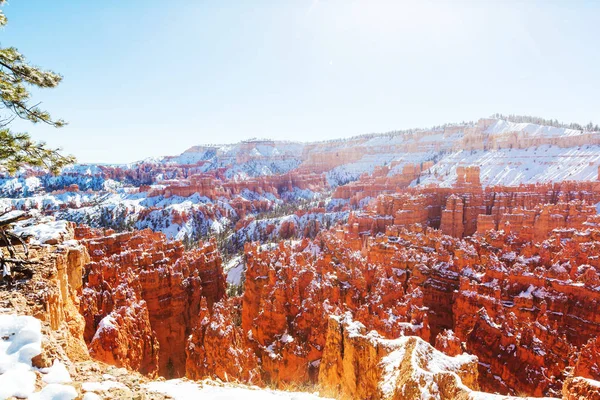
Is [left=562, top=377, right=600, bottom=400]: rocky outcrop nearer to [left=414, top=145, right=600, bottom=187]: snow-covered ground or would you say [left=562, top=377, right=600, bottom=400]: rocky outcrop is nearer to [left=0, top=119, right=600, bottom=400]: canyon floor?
[left=0, top=119, right=600, bottom=400]: canyon floor

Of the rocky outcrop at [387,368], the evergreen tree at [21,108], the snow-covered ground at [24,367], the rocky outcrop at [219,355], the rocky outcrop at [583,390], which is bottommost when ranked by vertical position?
the rocky outcrop at [219,355]

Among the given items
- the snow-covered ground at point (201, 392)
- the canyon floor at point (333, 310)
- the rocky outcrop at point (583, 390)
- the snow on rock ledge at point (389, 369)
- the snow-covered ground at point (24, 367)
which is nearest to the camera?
the snow-covered ground at point (24, 367)

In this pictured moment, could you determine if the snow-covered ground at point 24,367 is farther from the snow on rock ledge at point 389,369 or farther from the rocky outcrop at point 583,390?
the rocky outcrop at point 583,390

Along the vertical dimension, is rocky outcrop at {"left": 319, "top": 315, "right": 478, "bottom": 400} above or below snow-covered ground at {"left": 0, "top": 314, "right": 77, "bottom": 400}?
below

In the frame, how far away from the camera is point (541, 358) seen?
1348 cm

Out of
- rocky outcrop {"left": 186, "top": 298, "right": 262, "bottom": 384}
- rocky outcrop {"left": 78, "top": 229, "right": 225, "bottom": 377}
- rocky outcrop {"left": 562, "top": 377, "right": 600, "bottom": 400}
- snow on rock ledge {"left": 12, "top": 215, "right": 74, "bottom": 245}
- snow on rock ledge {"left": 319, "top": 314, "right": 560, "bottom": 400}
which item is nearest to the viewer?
rocky outcrop {"left": 562, "top": 377, "right": 600, "bottom": 400}

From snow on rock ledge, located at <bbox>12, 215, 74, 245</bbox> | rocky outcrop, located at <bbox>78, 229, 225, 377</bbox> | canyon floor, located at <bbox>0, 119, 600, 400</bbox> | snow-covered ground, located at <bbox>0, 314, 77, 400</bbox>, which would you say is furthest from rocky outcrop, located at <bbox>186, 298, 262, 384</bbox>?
snow-covered ground, located at <bbox>0, 314, 77, 400</bbox>

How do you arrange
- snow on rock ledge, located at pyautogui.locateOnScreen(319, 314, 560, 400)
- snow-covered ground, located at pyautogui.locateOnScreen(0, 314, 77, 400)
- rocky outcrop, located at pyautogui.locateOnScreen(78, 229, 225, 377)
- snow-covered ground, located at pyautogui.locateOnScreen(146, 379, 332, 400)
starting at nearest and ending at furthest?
snow-covered ground, located at pyautogui.locateOnScreen(0, 314, 77, 400) < snow-covered ground, located at pyautogui.locateOnScreen(146, 379, 332, 400) < snow on rock ledge, located at pyautogui.locateOnScreen(319, 314, 560, 400) < rocky outcrop, located at pyautogui.locateOnScreen(78, 229, 225, 377)

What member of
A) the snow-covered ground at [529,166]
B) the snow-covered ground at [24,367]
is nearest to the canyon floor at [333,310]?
the snow-covered ground at [24,367]

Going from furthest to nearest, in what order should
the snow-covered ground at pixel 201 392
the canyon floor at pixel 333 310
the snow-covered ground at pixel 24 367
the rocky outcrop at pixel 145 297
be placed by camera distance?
1. the rocky outcrop at pixel 145 297
2. the canyon floor at pixel 333 310
3. the snow-covered ground at pixel 201 392
4. the snow-covered ground at pixel 24 367

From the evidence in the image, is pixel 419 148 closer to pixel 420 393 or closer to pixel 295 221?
pixel 295 221

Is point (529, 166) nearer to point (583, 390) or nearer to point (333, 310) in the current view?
point (333, 310)

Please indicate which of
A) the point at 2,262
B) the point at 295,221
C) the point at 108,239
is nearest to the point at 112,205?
the point at 295,221

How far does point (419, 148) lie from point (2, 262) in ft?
454
